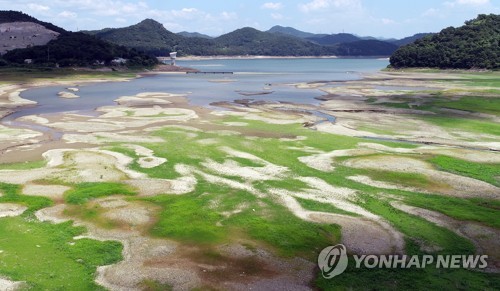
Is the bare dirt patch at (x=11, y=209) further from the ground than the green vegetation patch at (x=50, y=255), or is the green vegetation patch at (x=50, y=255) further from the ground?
the bare dirt patch at (x=11, y=209)

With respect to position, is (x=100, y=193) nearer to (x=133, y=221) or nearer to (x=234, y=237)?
(x=133, y=221)

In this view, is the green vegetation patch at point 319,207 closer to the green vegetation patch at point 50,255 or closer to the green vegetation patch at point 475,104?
the green vegetation patch at point 50,255

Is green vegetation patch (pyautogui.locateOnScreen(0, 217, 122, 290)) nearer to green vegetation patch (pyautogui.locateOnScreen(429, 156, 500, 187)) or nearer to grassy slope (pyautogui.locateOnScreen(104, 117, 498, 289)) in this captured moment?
grassy slope (pyautogui.locateOnScreen(104, 117, 498, 289))

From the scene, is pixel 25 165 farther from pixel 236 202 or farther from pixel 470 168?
pixel 470 168

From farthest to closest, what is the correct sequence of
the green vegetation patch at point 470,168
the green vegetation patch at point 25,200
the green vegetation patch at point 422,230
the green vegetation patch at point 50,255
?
1. the green vegetation patch at point 470,168
2. the green vegetation patch at point 25,200
3. the green vegetation patch at point 422,230
4. the green vegetation patch at point 50,255
